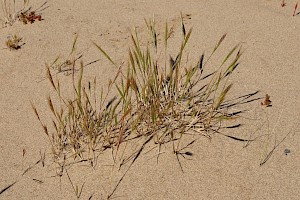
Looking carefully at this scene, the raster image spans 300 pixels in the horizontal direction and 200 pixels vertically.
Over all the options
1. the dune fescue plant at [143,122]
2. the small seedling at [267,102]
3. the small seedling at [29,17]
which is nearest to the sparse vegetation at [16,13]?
the small seedling at [29,17]

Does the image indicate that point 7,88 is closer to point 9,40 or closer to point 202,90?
point 9,40

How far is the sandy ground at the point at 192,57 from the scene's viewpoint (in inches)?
93.2

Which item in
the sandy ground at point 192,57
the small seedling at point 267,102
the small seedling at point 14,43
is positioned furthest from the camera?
the small seedling at point 14,43

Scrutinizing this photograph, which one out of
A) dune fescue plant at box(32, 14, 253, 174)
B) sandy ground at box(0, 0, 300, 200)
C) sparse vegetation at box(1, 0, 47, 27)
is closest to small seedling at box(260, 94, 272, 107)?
sandy ground at box(0, 0, 300, 200)

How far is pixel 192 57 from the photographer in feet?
11.0

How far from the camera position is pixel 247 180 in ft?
7.84

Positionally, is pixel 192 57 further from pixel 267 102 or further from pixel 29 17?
pixel 29 17

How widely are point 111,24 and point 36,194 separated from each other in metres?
1.88

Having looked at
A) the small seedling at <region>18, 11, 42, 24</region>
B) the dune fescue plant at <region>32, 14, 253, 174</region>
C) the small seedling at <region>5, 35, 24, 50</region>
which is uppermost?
the small seedling at <region>18, 11, 42, 24</region>

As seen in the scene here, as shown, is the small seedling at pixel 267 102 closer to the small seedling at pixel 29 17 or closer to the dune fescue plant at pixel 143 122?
the dune fescue plant at pixel 143 122

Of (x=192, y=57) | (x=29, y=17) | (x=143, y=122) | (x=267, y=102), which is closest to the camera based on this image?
(x=143, y=122)

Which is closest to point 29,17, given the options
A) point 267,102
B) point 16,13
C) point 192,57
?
point 16,13

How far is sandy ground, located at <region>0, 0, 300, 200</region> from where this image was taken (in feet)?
7.77

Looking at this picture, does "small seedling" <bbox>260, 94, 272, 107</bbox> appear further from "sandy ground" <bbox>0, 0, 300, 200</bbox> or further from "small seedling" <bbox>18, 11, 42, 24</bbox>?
"small seedling" <bbox>18, 11, 42, 24</bbox>
